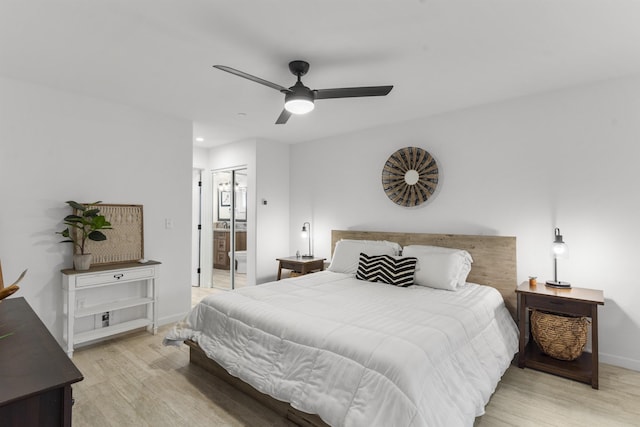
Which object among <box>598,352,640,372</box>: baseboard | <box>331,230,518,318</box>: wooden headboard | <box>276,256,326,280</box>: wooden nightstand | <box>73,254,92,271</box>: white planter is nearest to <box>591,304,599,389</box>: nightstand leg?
<box>598,352,640,372</box>: baseboard

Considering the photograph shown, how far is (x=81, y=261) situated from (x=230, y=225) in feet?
9.05

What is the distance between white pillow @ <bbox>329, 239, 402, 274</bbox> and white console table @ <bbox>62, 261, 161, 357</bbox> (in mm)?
2008

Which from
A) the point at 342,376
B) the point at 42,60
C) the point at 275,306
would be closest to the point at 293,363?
the point at 342,376

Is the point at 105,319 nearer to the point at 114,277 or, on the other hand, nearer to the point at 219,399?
the point at 114,277

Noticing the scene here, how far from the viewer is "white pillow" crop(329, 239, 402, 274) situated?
3926 mm

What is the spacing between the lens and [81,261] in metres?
3.10

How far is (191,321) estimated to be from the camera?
9.42ft

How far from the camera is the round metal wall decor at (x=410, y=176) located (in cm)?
394

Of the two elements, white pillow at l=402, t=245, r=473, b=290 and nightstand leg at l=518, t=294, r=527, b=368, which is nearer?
nightstand leg at l=518, t=294, r=527, b=368

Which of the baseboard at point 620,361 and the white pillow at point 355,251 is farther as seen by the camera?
the white pillow at point 355,251

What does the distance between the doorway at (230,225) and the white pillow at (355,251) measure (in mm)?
2185

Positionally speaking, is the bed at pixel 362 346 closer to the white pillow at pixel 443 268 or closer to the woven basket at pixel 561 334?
the white pillow at pixel 443 268

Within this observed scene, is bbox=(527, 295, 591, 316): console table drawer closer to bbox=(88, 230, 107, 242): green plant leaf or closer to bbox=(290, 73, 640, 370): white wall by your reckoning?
bbox=(290, 73, 640, 370): white wall

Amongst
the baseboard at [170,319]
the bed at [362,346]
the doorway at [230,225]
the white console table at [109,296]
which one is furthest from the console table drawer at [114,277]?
the doorway at [230,225]
